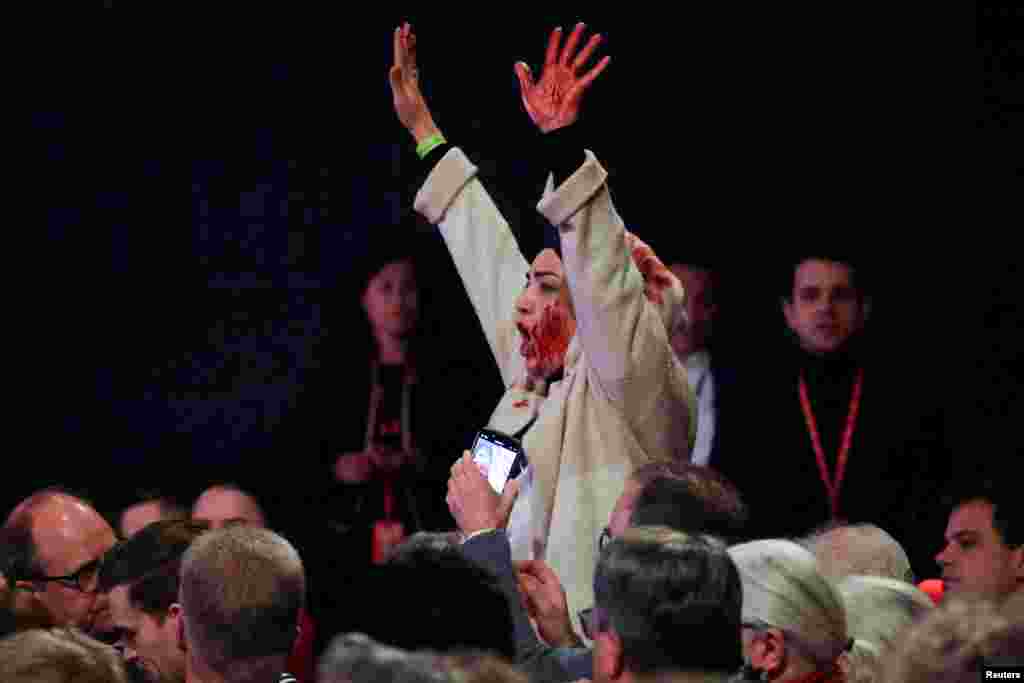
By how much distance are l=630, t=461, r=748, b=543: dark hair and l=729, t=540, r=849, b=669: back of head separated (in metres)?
0.28

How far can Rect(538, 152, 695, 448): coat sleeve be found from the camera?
154 inches

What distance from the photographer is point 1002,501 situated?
4.47 m

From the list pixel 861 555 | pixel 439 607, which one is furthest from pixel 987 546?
pixel 439 607

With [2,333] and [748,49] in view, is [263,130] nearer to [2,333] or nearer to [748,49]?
[2,333]

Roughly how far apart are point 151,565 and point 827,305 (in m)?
3.13

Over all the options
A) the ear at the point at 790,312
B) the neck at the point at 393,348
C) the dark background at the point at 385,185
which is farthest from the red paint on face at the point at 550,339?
the neck at the point at 393,348

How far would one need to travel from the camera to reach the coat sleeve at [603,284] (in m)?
3.91

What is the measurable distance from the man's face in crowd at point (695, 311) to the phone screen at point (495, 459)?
97.8 inches

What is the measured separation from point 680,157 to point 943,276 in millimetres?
1039

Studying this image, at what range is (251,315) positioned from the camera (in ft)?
23.5

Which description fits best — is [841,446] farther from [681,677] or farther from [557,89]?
[681,677]

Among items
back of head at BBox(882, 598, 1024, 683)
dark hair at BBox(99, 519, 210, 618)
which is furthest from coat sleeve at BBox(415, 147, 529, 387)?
back of head at BBox(882, 598, 1024, 683)

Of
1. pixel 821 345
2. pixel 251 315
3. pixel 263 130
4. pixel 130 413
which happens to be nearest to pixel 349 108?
pixel 263 130

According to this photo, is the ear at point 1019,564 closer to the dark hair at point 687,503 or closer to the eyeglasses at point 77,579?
the dark hair at point 687,503
